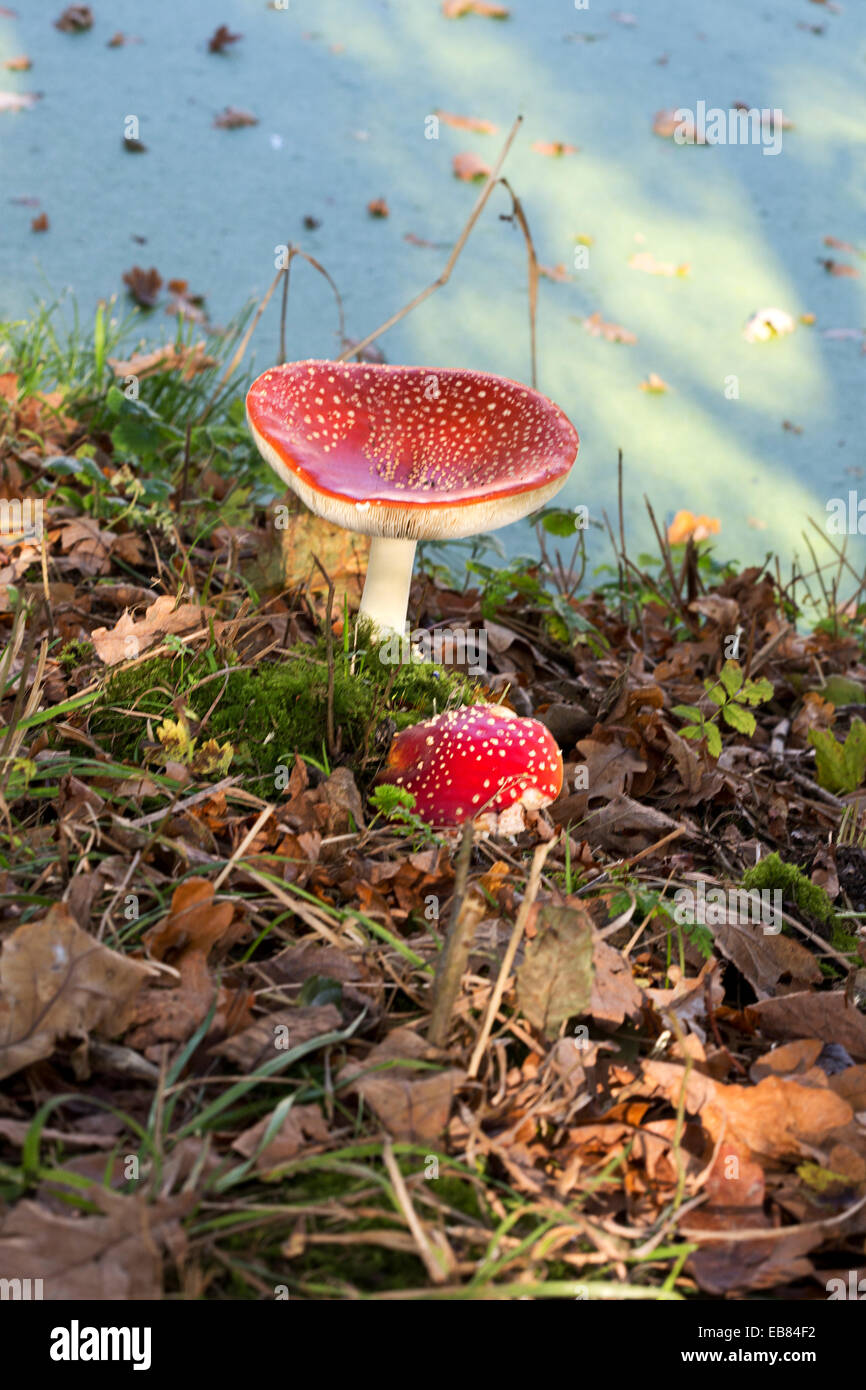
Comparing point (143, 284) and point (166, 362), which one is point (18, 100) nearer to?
point (143, 284)

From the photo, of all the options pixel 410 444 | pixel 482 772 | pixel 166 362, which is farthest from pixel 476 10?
pixel 482 772

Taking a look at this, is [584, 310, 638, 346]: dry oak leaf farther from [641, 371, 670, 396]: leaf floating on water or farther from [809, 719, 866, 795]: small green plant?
[809, 719, 866, 795]: small green plant

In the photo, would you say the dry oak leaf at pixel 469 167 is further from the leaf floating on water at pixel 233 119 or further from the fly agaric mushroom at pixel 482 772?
the fly agaric mushroom at pixel 482 772

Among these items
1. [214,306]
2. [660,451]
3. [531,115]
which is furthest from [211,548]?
[531,115]

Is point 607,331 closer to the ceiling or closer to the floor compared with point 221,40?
closer to the floor

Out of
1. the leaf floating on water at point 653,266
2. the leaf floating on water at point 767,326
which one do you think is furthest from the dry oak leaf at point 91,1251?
the leaf floating on water at point 653,266

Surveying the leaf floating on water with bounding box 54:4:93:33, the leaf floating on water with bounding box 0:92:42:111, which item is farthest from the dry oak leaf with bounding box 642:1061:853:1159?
the leaf floating on water with bounding box 54:4:93:33
